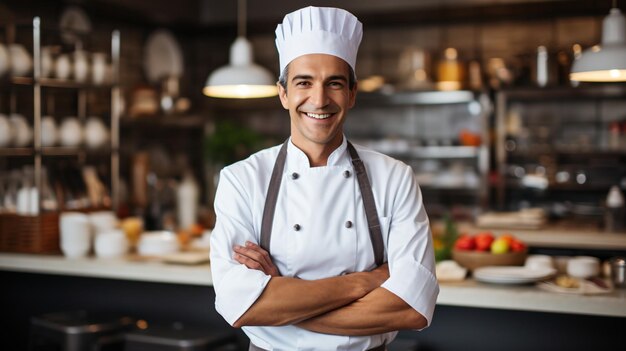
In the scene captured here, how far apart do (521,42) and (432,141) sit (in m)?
1.30

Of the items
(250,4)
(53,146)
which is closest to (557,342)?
(53,146)

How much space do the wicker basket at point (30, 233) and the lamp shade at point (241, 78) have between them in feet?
4.05

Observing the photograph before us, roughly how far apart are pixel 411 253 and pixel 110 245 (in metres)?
2.49

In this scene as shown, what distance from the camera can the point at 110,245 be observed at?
3943 millimetres

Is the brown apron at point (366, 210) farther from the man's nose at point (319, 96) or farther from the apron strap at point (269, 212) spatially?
the man's nose at point (319, 96)

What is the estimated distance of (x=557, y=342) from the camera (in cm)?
318

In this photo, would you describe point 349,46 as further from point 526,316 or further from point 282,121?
point 282,121

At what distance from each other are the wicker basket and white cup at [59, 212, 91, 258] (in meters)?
0.15

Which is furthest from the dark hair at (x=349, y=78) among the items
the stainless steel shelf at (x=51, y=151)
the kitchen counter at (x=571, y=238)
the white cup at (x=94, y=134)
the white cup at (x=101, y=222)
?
the kitchen counter at (x=571, y=238)

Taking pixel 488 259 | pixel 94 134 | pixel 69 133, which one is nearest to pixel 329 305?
pixel 488 259

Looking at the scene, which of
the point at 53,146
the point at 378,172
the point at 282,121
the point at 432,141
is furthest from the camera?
the point at 282,121

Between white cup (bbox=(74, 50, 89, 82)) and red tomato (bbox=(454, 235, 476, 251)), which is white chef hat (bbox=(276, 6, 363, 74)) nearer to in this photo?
red tomato (bbox=(454, 235, 476, 251))

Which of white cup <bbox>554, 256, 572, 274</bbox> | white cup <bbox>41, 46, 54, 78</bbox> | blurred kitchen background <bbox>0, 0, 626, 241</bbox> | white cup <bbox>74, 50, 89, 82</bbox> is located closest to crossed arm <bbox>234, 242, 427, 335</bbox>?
white cup <bbox>554, 256, 572, 274</bbox>

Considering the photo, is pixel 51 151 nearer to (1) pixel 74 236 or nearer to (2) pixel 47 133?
(2) pixel 47 133
